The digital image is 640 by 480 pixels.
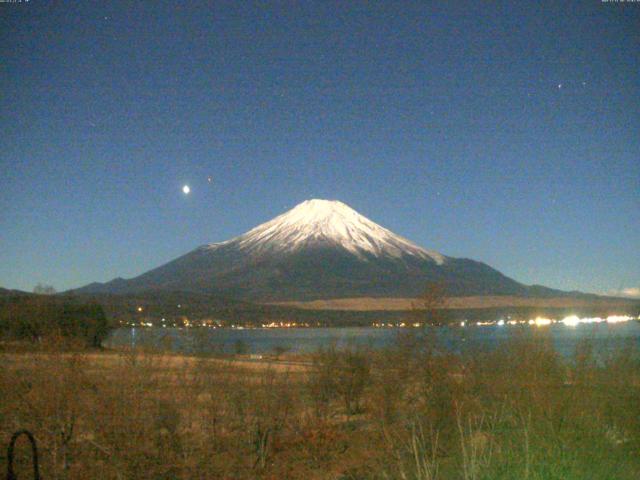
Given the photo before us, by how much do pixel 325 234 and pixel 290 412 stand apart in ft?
474

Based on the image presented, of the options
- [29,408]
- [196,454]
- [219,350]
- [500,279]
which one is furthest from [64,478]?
[500,279]

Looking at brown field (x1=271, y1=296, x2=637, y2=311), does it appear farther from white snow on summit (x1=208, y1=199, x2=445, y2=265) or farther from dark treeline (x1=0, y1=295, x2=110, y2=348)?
dark treeline (x1=0, y1=295, x2=110, y2=348)

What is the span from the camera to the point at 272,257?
14512 centimetres

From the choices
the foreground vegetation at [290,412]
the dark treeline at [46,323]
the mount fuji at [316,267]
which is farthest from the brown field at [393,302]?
the foreground vegetation at [290,412]

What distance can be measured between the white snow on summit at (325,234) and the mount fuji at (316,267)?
0.20 metres

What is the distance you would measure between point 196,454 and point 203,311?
72.8m

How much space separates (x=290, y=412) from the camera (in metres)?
12.1

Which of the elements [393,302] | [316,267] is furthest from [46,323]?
[316,267]

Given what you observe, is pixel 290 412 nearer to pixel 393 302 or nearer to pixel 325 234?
pixel 393 302

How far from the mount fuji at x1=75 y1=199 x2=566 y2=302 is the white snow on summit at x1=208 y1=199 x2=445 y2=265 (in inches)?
7.7

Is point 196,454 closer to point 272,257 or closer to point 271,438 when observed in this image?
point 271,438

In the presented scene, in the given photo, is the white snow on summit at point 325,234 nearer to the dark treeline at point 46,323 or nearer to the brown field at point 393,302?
the brown field at point 393,302

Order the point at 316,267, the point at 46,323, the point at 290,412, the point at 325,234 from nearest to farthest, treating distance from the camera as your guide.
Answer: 1. the point at 290,412
2. the point at 46,323
3. the point at 316,267
4. the point at 325,234

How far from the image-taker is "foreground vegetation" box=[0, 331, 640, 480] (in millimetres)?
9016
